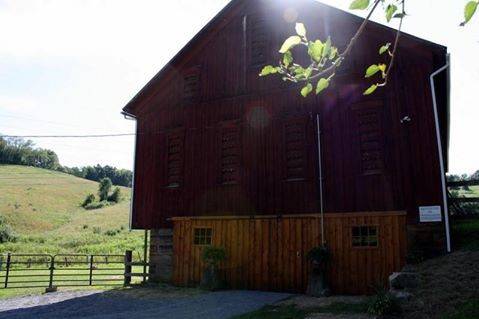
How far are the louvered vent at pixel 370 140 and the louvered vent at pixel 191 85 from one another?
22.2 feet

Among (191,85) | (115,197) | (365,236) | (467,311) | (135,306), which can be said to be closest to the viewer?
(467,311)

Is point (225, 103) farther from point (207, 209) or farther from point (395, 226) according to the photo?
point (395, 226)

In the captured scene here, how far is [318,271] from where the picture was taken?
1338cm

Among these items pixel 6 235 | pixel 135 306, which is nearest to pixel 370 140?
pixel 135 306

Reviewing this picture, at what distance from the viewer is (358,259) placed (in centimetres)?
1345

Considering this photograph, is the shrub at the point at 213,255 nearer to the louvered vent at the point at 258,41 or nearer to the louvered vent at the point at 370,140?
the louvered vent at the point at 370,140

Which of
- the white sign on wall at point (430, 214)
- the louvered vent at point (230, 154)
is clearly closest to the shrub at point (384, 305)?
the white sign on wall at point (430, 214)

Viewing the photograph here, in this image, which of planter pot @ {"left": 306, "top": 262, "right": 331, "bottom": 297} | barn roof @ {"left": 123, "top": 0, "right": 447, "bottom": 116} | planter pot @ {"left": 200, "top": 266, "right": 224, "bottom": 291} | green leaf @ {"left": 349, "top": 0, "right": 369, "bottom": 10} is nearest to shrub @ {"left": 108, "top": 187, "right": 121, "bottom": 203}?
barn roof @ {"left": 123, "top": 0, "right": 447, "bottom": 116}

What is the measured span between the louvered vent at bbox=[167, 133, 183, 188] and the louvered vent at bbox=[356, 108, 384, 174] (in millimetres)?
7050

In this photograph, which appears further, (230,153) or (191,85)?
(191,85)

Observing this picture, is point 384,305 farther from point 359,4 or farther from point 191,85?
point 191,85

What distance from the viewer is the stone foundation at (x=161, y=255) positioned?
17375mm

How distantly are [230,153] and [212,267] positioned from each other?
4.20 metres

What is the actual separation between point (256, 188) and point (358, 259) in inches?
169
